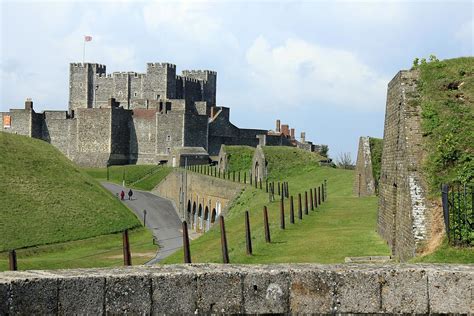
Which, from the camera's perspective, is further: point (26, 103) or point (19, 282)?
point (26, 103)

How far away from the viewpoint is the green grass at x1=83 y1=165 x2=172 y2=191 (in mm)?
79938

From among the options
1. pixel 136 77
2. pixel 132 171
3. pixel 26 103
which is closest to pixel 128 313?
pixel 132 171

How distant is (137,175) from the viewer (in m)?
84.6

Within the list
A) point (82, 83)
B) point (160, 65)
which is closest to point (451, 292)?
point (160, 65)

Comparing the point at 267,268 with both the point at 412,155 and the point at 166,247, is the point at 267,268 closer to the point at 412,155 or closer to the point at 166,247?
the point at 412,155

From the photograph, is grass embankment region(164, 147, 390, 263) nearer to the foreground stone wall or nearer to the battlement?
the foreground stone wall

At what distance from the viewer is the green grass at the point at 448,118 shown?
13.9m

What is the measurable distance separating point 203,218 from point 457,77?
1795 inches

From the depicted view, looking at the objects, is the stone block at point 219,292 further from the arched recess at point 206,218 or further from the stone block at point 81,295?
the arched recess at point 206,218

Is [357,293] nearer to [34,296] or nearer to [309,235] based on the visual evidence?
[34,296]

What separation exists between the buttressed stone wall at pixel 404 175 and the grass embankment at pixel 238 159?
153 feet

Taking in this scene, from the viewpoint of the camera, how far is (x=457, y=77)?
15.2m

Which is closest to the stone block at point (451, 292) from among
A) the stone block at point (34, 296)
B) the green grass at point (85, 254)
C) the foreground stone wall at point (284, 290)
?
the foreground stone wall at point (284, 290)

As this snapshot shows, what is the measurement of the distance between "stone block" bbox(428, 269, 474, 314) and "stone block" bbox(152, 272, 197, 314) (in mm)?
2153
